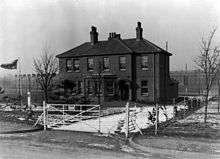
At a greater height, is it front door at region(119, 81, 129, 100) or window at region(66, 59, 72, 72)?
window at region(66, 59, 72, 72)

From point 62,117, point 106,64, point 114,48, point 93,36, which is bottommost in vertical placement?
point 62,117

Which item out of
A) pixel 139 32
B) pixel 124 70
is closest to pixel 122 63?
pixel 124 70

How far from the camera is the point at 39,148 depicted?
1167 centimetres

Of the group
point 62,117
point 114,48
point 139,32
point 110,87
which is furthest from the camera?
point 139,32

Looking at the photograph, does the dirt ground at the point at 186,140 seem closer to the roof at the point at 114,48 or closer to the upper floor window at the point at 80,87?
the roof at the point at 114,48

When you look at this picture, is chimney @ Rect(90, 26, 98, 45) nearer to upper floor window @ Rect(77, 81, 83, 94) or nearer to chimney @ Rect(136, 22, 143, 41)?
upper floor window @ Rect(77, 81, 83, 94)

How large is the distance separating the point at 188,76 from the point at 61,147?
53.4 m

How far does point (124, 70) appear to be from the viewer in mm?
36812

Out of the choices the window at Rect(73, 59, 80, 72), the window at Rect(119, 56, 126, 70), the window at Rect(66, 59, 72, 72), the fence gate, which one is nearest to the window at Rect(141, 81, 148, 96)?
the window at Rect(119, 56, 126, 70)

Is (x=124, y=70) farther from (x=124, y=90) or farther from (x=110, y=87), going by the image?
(x=110, y=87)

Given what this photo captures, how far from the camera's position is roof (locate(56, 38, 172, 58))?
119 feet

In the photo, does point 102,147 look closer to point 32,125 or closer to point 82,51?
point 32,125

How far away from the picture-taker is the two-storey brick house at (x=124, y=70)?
3584 centimetres

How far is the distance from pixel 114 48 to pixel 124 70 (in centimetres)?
304
